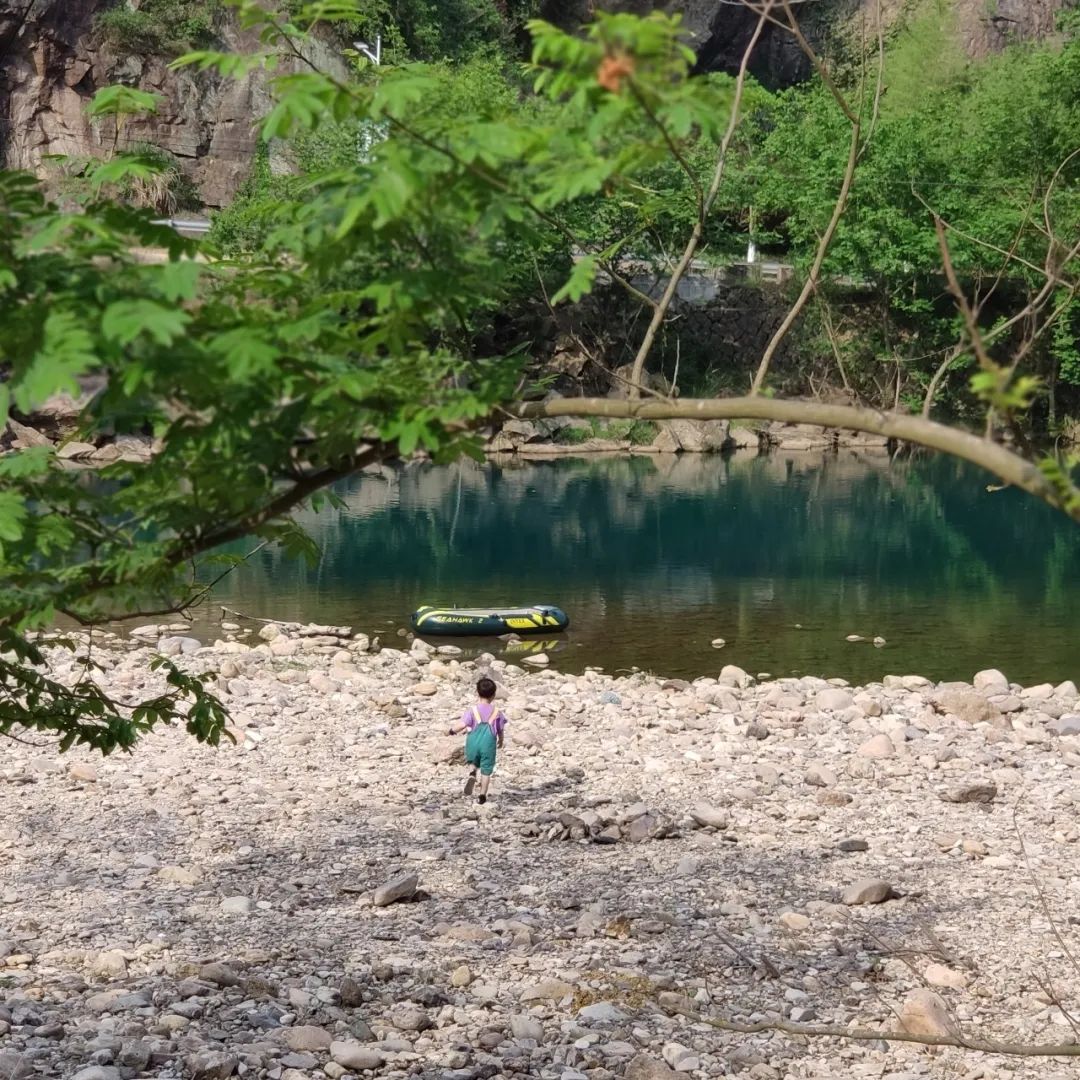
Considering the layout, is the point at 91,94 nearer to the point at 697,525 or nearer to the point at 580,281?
the point at 697,525

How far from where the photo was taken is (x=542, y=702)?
13.2m

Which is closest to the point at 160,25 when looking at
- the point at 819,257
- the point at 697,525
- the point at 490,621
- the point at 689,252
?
the point at 697,525

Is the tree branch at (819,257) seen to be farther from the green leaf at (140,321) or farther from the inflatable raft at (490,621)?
the inflatable raft at (490,621)

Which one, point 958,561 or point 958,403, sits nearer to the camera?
point 958,561

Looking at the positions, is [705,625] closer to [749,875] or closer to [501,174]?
[749,875]

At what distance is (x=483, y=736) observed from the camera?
9.74m

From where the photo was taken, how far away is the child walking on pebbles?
31.9 ft

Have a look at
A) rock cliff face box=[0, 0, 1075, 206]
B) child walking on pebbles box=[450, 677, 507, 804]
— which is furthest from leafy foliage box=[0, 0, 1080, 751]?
rock cliff face box=[0, 0, 1075, 206]

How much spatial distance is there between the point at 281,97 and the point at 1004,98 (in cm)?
4164

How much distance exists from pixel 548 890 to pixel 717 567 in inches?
590

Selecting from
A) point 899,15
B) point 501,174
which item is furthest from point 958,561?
point 899,15

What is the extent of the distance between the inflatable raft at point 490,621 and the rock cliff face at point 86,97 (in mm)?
28370

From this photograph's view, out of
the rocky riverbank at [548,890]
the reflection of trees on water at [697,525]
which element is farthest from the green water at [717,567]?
the rocky riverbank at [548,890]

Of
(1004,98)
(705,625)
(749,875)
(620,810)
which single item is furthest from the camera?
(1004,98)
